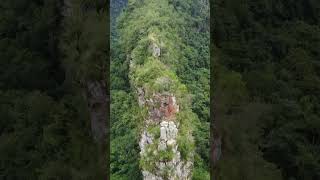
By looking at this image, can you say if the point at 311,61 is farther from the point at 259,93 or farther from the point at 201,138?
the point at 201,138

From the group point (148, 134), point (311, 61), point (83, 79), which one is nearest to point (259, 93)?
point (311, 61)

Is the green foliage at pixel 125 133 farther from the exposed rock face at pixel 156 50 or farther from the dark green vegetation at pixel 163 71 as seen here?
the exposed rock face at pixel 156 50

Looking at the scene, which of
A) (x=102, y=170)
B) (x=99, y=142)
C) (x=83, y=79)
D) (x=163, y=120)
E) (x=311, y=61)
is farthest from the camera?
(x=311, y=61)

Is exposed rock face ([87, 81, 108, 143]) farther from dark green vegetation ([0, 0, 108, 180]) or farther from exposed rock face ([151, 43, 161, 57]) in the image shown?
exposed rock face ([151, 43, 161, 57])

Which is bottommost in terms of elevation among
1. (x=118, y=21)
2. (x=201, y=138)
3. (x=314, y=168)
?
(x=314, y=168)

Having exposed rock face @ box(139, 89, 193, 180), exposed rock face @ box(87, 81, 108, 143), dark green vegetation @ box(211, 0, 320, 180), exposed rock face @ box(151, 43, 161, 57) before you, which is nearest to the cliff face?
exposed rock face @ box(139, 89, 193, 180)

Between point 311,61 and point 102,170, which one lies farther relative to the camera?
point 311,61

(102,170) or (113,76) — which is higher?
(113,76)
